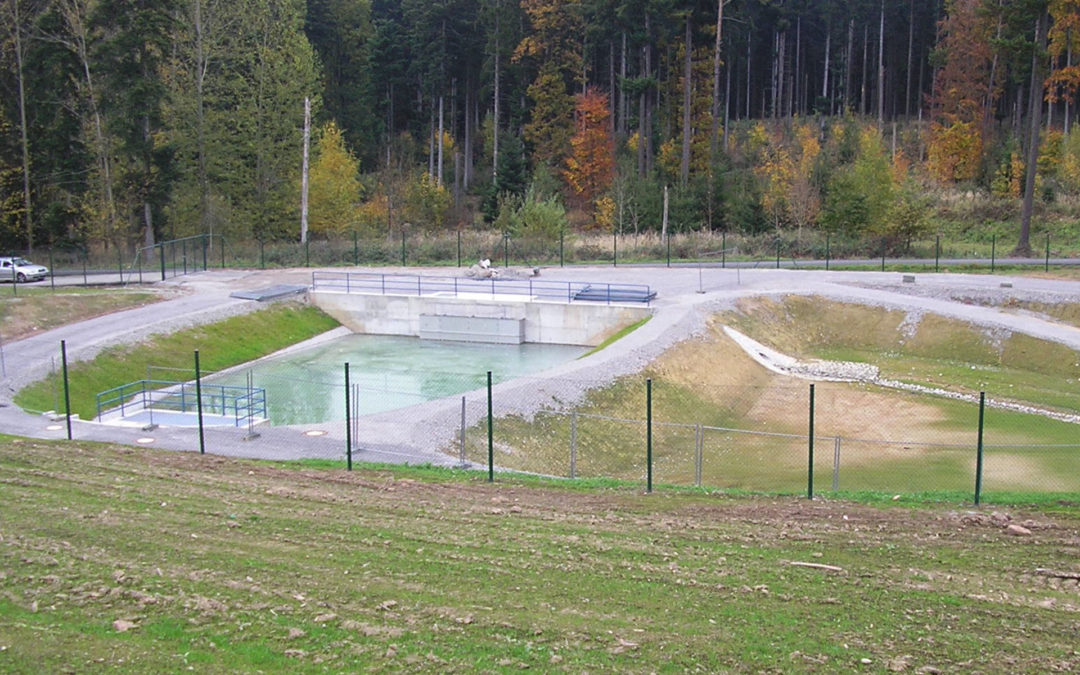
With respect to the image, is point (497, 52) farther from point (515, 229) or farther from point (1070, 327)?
point (1070, 327)

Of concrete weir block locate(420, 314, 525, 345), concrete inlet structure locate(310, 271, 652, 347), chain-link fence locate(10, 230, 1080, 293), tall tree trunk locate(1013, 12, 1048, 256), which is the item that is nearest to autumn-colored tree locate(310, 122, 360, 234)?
chain-link fence locate(10, 230, 1080, 293)

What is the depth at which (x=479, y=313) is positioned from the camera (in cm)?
4438

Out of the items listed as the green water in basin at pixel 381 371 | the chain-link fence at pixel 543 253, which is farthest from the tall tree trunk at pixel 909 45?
the green water in basin at pixel 381 371

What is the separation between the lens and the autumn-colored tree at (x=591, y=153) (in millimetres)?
79750

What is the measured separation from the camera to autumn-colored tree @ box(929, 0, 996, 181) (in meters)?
73.6

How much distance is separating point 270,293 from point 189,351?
28.2 feet

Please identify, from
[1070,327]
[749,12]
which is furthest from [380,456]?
[749,12]

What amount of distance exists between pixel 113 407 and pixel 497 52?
59.9 m

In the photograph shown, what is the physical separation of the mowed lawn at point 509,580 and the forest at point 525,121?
1664 inches

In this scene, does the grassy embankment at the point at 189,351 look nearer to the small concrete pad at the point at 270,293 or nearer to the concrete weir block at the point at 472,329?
the small concrete pad at the point at 270,293

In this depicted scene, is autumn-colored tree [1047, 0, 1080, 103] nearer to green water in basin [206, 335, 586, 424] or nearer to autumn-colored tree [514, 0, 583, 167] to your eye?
autumn-colored tree [514, 0, 583, 167]

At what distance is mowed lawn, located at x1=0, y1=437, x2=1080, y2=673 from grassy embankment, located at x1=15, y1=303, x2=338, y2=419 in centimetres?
1175

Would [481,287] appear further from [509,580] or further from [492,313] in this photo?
[509,580]

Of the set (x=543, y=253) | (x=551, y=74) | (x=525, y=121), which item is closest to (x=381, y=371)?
(x=543, y=253)
